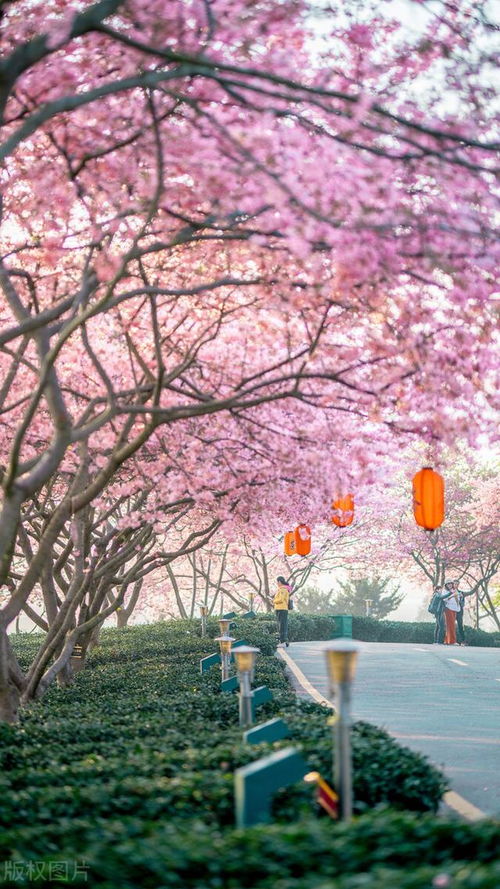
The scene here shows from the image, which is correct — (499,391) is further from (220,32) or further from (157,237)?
(220,32)

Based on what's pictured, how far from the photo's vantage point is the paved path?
32.5ft

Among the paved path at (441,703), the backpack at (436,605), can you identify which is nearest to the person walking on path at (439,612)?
the backpack at (436,605)

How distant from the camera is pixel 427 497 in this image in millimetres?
15812

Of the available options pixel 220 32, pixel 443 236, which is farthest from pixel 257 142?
pixel 443 236

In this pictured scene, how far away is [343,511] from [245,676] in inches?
442

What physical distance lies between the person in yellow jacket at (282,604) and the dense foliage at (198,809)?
1718 cm

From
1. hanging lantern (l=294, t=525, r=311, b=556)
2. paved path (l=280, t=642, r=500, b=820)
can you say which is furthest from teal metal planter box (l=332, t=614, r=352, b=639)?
hanging lantern (l=294, t=525, r=311, b=556)

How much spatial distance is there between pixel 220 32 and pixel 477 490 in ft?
123

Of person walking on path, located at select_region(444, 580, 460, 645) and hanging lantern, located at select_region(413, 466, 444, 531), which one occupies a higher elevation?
hanging lantern, located at select_region(413, 466, 444, 531)

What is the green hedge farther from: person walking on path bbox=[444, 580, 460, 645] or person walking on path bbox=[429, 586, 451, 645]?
person walking on path bbox=[444, 580, 460, 645]

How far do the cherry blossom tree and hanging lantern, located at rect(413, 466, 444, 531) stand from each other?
4140 mm

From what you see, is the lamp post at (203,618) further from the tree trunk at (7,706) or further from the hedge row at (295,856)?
the hedge row at (295,856)

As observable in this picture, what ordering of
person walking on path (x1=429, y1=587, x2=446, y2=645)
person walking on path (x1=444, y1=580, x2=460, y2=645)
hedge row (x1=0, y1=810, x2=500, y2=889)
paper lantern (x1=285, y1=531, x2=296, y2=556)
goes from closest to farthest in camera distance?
hedge row (x1=0, y1=810, x2=500, y2=889)
paper lantern (x1=285, y1=531, x2=296, y2=556)
person walking on path (x1=444, y1=580, x2=460, y2=645)
person walking on path (x1=429, y1=587, x2=446, y2=645)

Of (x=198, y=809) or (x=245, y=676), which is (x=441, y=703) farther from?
(x=198, y=809)
